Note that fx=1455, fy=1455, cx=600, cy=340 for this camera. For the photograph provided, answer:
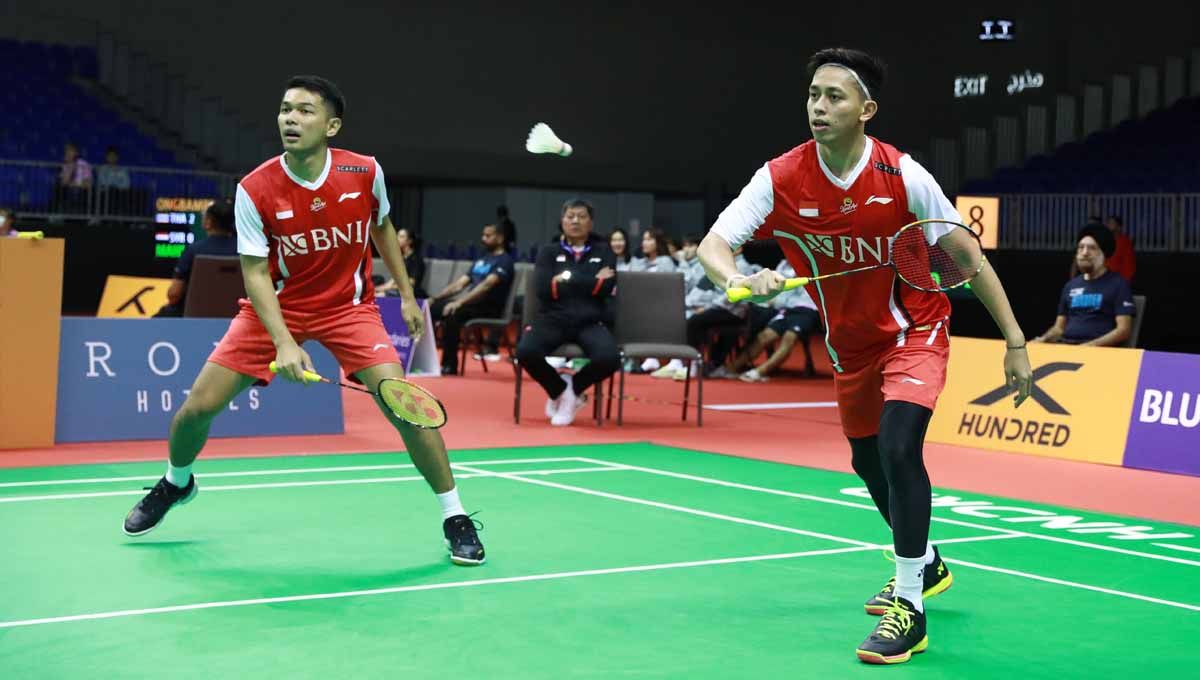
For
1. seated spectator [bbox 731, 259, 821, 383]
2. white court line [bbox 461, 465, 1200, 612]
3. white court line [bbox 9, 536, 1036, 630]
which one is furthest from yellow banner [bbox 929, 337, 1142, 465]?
seated spectator [bbox 731, 259, 821, 383]

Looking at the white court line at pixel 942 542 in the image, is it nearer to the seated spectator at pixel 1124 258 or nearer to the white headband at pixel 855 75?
the white headband at pixel 855 75

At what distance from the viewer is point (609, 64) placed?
2716 centimetres

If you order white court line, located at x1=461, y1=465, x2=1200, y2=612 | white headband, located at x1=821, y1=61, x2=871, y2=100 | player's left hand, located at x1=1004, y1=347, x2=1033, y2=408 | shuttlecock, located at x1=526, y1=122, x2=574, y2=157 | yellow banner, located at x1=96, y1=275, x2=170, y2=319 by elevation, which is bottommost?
white court line, located at x1=461, y1=465, x2=1200, y2=612

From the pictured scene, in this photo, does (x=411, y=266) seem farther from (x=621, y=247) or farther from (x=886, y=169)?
(x=886, y=169)

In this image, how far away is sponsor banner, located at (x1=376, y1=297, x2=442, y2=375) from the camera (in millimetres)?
14570

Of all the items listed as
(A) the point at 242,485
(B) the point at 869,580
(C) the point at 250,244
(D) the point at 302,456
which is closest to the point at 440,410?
(C) the point at 250,244

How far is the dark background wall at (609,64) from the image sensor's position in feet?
79.8

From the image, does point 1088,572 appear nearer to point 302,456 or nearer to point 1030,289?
point 302,456

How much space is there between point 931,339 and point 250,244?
2.72 metres

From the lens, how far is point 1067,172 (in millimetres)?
24109

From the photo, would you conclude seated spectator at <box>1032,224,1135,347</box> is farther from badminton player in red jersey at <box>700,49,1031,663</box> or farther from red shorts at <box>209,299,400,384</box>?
red shorts at <box>209,299,400,384</box>

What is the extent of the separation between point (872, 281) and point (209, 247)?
24.2 ft

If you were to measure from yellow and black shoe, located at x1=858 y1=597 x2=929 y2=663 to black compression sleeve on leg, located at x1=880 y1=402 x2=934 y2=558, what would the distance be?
182 mm

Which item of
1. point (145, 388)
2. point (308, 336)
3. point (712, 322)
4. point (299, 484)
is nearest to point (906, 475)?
point (308, 336)
